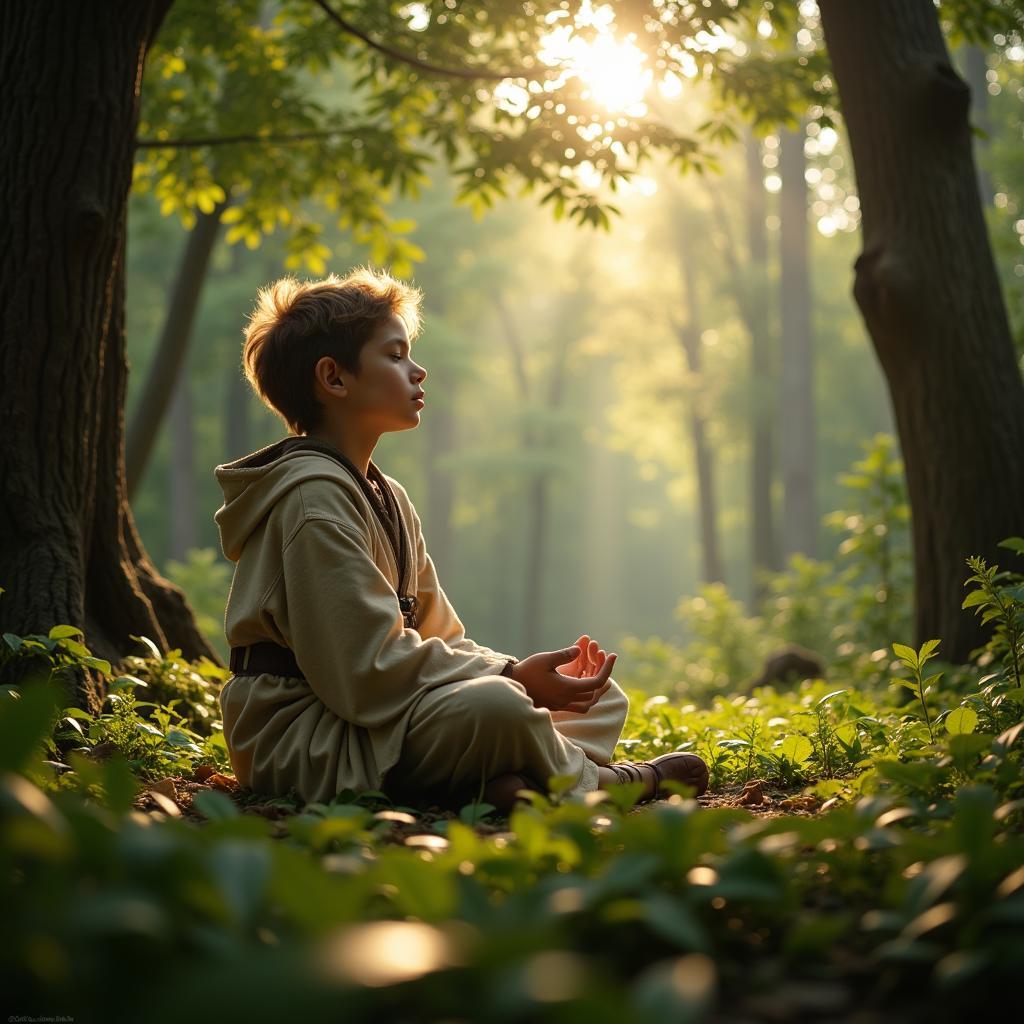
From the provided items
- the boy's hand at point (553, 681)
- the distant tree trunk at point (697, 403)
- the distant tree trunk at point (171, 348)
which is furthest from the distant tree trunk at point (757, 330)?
the boy's hand at point (553, 681)

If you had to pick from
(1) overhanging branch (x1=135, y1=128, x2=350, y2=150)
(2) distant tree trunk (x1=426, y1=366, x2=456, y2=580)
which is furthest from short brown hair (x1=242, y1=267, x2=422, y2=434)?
(2) distant tree trunk (x1=426, y1=366, x2=456, y2=580)

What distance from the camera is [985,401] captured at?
5.37 metres

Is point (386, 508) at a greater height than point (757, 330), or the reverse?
point (757, 330)

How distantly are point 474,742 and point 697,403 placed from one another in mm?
21025

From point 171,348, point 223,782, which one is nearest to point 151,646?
point 223,782

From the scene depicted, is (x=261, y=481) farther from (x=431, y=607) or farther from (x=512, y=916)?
(x=512, y=916)

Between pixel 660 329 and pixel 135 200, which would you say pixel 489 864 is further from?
pixel 660 329

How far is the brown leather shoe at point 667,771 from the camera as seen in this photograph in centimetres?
335

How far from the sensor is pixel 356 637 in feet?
10.1

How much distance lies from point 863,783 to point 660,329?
23.4m

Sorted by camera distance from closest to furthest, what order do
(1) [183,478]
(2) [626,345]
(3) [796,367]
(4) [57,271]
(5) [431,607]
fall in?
1. (5) [431,607]
2. (4) [57,271]
3. (3) [796,367]
4. (1) [183,478]
5. (2) [626,345]

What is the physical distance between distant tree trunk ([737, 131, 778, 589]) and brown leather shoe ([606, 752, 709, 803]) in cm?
1724

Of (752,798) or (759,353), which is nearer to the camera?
(752,798)

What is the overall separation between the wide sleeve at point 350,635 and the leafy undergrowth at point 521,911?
511 mm
